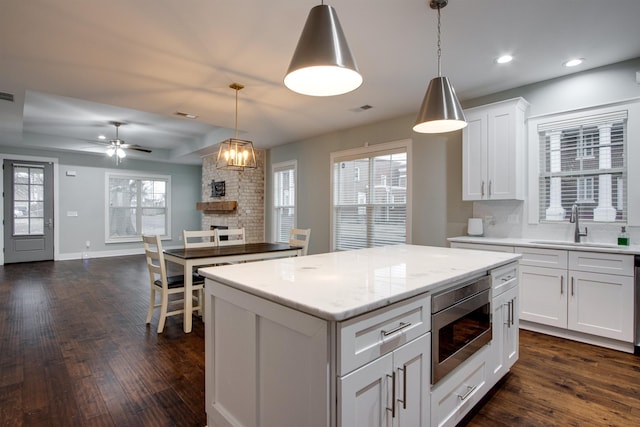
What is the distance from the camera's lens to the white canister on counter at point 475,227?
386cm

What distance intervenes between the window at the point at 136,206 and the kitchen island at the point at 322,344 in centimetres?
835

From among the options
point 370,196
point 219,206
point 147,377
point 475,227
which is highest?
point 370,196

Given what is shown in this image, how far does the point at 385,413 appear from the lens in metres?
1.26

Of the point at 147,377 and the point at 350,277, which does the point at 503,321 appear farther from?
the point at 147,377

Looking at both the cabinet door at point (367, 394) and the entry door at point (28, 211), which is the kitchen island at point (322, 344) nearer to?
the cabinet door at point (367, 394)

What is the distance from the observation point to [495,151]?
3623 millimetres

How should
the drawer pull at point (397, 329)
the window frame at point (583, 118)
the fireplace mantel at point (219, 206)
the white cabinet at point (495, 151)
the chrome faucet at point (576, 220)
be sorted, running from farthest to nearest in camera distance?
1. the fireplace mantel at point (219, 206)
2. the white cabinet at point (495, 151)
3. the chrome faucet at point (576, 220)
4. the window frame at point (583, 118)
5. the drawer pull at point (397, 329)

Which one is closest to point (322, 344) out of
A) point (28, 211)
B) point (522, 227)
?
point (522, 227)

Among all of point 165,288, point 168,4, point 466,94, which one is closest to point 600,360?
point 466,94

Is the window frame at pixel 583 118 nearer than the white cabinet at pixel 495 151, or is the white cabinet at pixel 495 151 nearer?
the window frame at pixel 583 118

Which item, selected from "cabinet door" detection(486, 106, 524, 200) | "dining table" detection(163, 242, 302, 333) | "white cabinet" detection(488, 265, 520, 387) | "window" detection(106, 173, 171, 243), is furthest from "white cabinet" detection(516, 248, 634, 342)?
"window" detection(106, 173, 171, 243)

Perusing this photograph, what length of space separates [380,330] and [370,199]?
404 centimetres

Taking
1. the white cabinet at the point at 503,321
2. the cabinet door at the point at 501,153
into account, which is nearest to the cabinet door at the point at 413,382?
the white cabinet at the point at 503,321

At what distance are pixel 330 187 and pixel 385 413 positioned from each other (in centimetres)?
472
